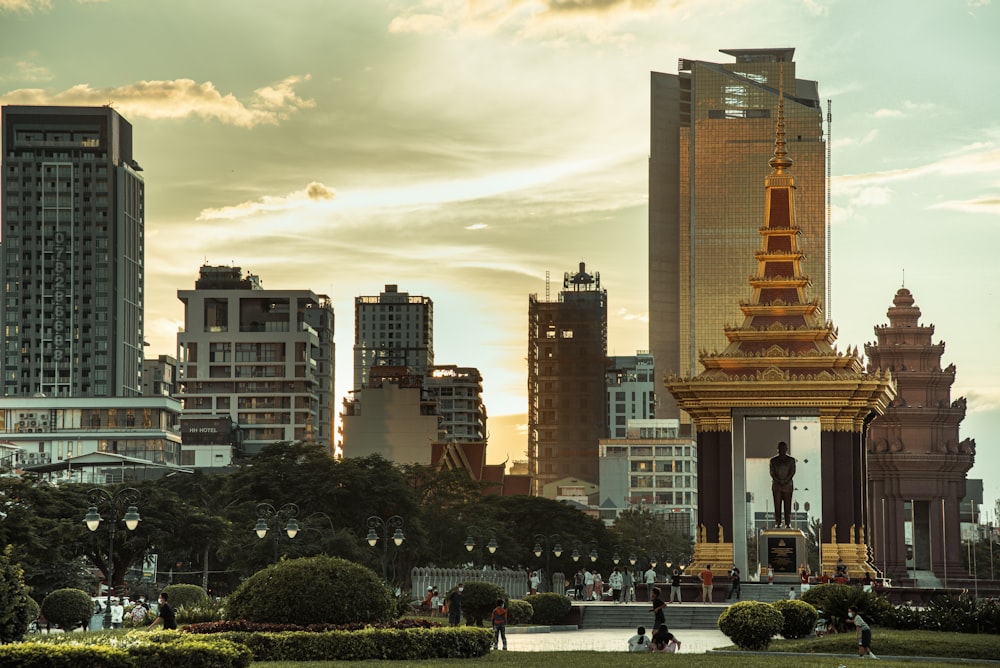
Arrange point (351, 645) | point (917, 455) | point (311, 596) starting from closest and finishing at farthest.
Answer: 1. point (351, 645)
2. point (311, 596)
3. point (917, 455)

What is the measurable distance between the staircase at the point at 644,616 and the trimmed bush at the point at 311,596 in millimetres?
24566

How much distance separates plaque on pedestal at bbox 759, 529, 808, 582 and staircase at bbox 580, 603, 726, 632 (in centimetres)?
858

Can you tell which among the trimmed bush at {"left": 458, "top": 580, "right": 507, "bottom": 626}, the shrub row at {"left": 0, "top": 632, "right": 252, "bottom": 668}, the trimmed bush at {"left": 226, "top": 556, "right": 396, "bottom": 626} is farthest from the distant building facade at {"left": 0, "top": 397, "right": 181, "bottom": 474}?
the shrub row at {"left": 0, "top": 632, "right": 252, "bottom": 668}

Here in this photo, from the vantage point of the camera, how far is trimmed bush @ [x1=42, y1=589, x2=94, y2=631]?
59250mm

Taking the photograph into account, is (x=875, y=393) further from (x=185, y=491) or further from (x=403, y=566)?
(x=185, y=491)

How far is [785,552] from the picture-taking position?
77.7 m

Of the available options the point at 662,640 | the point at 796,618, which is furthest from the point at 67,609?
the point at 796,618

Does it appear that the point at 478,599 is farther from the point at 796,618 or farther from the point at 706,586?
the point at 706,586

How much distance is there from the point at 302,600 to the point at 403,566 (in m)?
62.5

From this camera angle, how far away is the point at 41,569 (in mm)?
71500

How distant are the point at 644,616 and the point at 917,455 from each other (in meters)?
54.8

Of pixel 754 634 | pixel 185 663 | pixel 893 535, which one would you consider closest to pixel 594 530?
pixel 893 535

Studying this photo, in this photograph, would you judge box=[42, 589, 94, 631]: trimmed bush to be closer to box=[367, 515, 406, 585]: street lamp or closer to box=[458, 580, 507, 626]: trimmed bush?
box=[458, 580, 507, 626]: trimmed bush

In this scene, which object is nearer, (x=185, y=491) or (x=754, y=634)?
(x=754, y=634)
